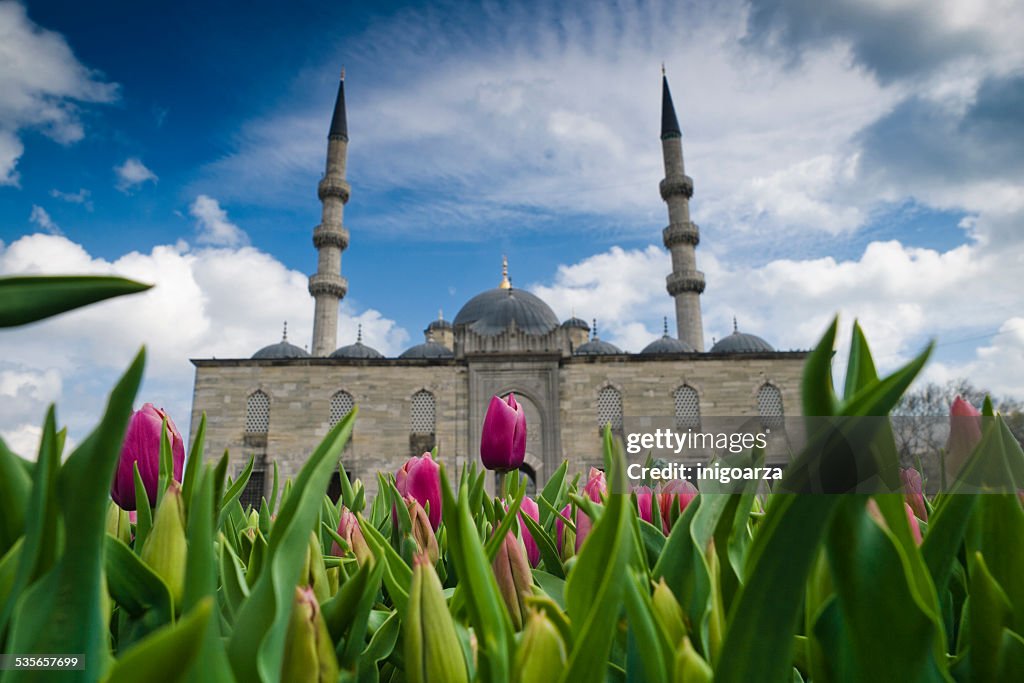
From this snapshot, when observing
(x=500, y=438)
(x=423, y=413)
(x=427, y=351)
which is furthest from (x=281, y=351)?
(x=500, y=438)

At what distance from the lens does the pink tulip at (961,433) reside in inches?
27.6

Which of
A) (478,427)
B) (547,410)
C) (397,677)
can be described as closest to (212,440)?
(478,427)

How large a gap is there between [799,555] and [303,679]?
0.40 m

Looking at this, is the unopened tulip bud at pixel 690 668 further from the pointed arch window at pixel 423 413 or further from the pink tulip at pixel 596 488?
the pointed arch window at pixel 423 413

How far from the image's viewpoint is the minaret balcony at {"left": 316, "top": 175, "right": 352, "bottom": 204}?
24.5 meters

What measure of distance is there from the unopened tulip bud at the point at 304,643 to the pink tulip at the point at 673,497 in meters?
0.63

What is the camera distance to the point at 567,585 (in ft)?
1.75

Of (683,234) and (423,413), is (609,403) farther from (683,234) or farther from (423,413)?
(683,234)

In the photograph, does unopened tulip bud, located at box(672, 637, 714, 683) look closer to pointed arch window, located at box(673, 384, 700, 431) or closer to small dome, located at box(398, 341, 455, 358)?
pointed arch window, located at box(673, 384, 700, 431)

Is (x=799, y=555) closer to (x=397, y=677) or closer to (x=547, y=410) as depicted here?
(x=397, y=677)

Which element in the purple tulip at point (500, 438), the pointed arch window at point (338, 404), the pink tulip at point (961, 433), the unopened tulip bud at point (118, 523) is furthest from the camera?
→ the pointed arch window at point (338, 404)

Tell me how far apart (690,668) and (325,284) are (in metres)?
24.4

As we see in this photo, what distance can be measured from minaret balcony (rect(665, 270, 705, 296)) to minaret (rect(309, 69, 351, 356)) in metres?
13.1

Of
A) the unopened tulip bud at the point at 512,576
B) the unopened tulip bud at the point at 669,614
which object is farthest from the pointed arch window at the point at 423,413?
the unopened tulip bud at the point at 669,614
